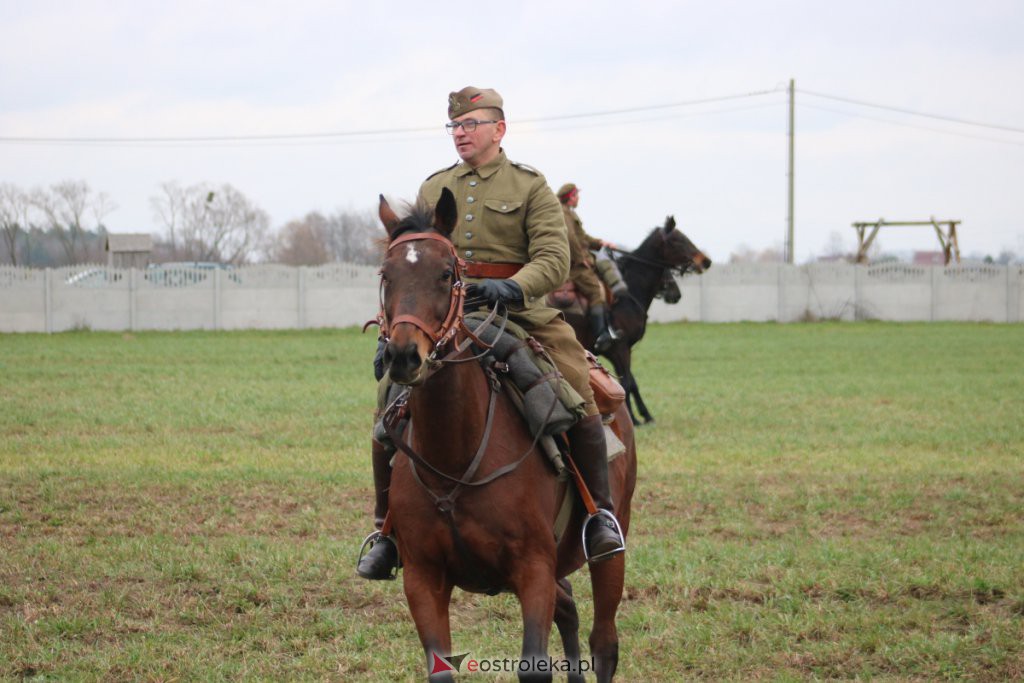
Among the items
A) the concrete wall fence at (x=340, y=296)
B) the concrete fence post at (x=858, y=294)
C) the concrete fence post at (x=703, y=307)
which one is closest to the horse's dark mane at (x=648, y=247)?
the concrete wall fence at (x=340, y=296)

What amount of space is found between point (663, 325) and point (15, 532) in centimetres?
3019

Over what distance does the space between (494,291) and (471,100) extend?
97 centimetres

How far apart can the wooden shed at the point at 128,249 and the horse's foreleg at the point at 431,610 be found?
39.8 metres

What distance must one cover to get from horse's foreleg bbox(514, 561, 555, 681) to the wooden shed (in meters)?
39.9

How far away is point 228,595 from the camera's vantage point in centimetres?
713

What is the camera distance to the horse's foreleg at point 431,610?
14.9 feet

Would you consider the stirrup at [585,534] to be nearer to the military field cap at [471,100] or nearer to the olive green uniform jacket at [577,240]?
the military field cap at [471,100]

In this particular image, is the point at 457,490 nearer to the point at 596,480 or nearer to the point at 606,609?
the point at 596,480

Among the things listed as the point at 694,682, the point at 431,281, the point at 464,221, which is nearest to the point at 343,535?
the point at 694,682

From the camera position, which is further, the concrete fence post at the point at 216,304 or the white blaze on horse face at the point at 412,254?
the concrete fence post at the point at 216,304

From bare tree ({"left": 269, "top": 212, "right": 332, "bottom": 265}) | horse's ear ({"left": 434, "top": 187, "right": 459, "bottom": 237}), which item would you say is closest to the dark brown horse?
horse's ear ({"left": 434, "top": 187, "right": 459, "bottom": 237})

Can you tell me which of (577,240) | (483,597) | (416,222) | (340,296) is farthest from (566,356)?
(340,296)

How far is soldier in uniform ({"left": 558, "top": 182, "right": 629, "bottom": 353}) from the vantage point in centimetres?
1366

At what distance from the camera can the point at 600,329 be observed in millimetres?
14938
